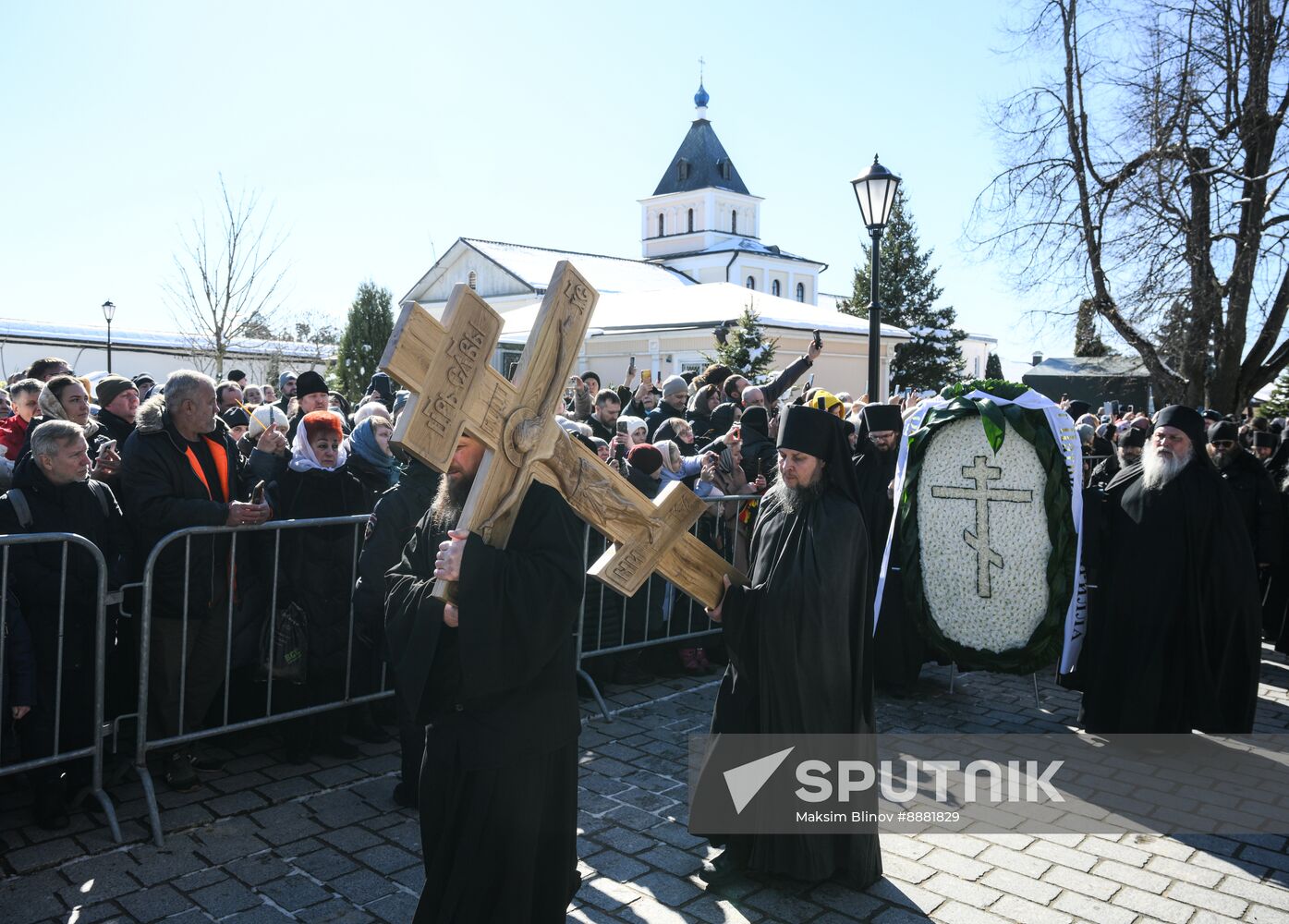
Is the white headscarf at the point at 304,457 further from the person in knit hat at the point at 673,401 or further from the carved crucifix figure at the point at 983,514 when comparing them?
the person in knit hat at the point at 673,401

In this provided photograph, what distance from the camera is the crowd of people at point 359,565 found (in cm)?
412

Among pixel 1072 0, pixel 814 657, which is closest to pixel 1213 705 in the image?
pixel 814 657

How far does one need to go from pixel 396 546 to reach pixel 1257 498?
7.59 metres

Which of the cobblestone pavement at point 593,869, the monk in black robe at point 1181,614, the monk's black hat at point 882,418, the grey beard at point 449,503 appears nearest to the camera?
the grey beard at point 449,503

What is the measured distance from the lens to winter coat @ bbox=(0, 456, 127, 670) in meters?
4.41

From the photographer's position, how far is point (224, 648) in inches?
203

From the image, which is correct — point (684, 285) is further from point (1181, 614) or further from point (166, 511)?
point (166, 511)

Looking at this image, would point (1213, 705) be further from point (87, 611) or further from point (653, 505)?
point (87, 611)

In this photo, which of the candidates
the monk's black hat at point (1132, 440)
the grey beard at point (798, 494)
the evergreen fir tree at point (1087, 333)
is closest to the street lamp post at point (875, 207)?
the monk's black hat at point (1132, 440)

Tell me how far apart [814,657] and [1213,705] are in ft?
11.3

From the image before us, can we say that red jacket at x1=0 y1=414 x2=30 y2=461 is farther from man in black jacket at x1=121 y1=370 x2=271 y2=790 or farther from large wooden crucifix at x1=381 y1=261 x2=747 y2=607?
large wooden crucifix at x1=381 y1=261 x2=747 y2=607

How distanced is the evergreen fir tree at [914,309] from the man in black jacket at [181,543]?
1693 inches

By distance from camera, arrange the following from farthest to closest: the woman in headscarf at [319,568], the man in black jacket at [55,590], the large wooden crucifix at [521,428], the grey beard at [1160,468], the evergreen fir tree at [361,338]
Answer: the evergreen fir tree at [361,338]
the grey beard at [1160,468]
the woman in headscarf at [319,568]
the man in black jacket at [55,590]
the large wooden crucifix at [521,428]

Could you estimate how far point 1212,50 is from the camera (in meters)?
15.1
